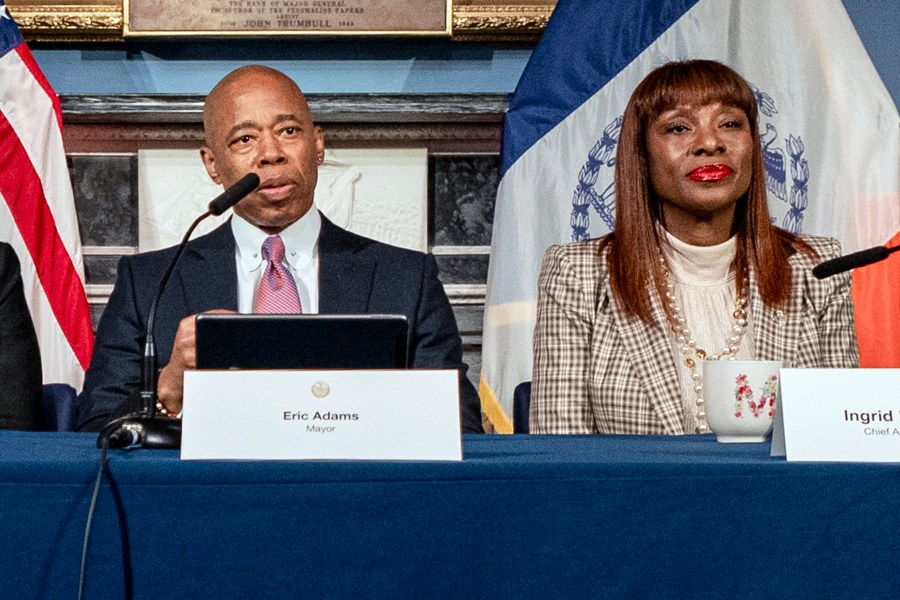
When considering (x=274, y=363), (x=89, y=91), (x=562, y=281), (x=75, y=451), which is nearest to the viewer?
(x=75, y=451)

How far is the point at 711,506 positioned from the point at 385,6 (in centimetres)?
217

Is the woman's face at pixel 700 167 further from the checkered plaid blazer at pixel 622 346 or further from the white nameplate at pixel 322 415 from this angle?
the white nameplate at pixel 322 415

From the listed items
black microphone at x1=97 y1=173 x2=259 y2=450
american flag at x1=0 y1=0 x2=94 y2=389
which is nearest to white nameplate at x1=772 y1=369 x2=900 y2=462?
black microphone at x1=97 y1=173 x2=259 y2=450

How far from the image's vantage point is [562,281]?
198cm

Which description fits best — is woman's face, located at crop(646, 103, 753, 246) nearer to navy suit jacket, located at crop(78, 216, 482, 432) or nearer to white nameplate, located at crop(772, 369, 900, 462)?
navy suit jacket, located at crop(78, 216, 482, 432)

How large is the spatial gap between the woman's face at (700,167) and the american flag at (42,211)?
1.39 meters

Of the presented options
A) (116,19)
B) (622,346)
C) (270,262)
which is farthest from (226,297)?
(116,19)

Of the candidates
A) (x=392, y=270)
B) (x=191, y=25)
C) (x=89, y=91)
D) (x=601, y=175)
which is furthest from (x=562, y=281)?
(x=89, y=91)

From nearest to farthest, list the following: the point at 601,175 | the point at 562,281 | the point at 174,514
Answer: the point at 174,514, the point at 562,281, the point at 601,175

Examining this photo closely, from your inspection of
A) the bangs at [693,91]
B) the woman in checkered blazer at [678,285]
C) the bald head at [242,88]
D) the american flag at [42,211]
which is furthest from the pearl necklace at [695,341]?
the american flag at [42,211]

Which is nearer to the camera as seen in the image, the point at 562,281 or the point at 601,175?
the point at 562,281

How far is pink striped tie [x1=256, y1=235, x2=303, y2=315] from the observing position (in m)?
1.92

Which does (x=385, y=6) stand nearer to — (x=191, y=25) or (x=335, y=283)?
(x=191, y=25)

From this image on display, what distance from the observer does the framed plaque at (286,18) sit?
111 inches
